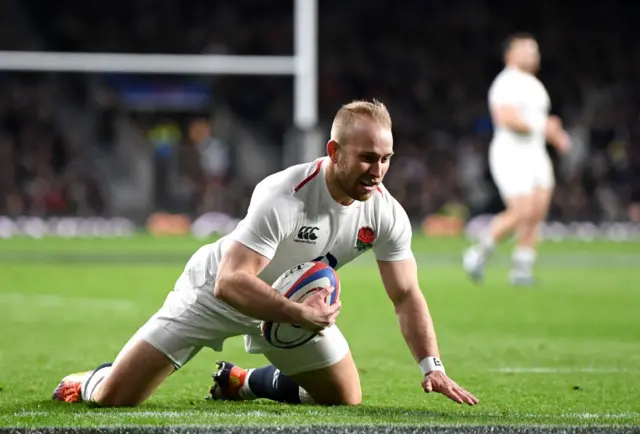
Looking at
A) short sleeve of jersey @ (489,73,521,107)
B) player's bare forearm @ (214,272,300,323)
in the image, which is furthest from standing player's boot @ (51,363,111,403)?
short sleeve of jersey @ (489,73,521,107)

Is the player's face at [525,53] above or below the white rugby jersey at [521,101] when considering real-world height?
above

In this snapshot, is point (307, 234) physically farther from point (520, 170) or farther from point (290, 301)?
point (520, 170)

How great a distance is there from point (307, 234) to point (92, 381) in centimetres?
115

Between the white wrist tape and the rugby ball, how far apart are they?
46cm

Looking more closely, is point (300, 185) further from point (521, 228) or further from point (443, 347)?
point (521, 228)

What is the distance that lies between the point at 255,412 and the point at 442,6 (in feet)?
81.8

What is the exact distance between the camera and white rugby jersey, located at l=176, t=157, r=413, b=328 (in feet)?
16.6

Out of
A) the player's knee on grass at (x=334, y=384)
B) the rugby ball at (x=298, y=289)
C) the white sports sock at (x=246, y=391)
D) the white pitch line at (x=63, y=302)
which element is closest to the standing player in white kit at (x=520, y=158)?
the white pitch line at (x=63, y=302)

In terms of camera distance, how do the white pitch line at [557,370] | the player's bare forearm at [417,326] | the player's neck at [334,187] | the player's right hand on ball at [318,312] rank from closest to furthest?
1. the player's right hand on ball at [318,312]
2. the player's neck at [334,187]
3. the player's bare forearm at [417,326]
4. the white pitch line at [557,370]

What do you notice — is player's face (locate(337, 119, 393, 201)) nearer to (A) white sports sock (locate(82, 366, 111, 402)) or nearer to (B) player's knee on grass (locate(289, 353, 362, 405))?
(B) player's knee on grass (locate(289, 353, 362, 405))

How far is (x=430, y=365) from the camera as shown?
17.3 ft

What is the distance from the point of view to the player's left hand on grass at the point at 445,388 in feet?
16.6

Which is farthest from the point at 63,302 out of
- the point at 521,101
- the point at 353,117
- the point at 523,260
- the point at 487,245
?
the point at 353,117

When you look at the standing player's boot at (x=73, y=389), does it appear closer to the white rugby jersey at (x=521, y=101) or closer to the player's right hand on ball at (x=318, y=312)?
the player's right hand on ball at (x=318, y=312)
